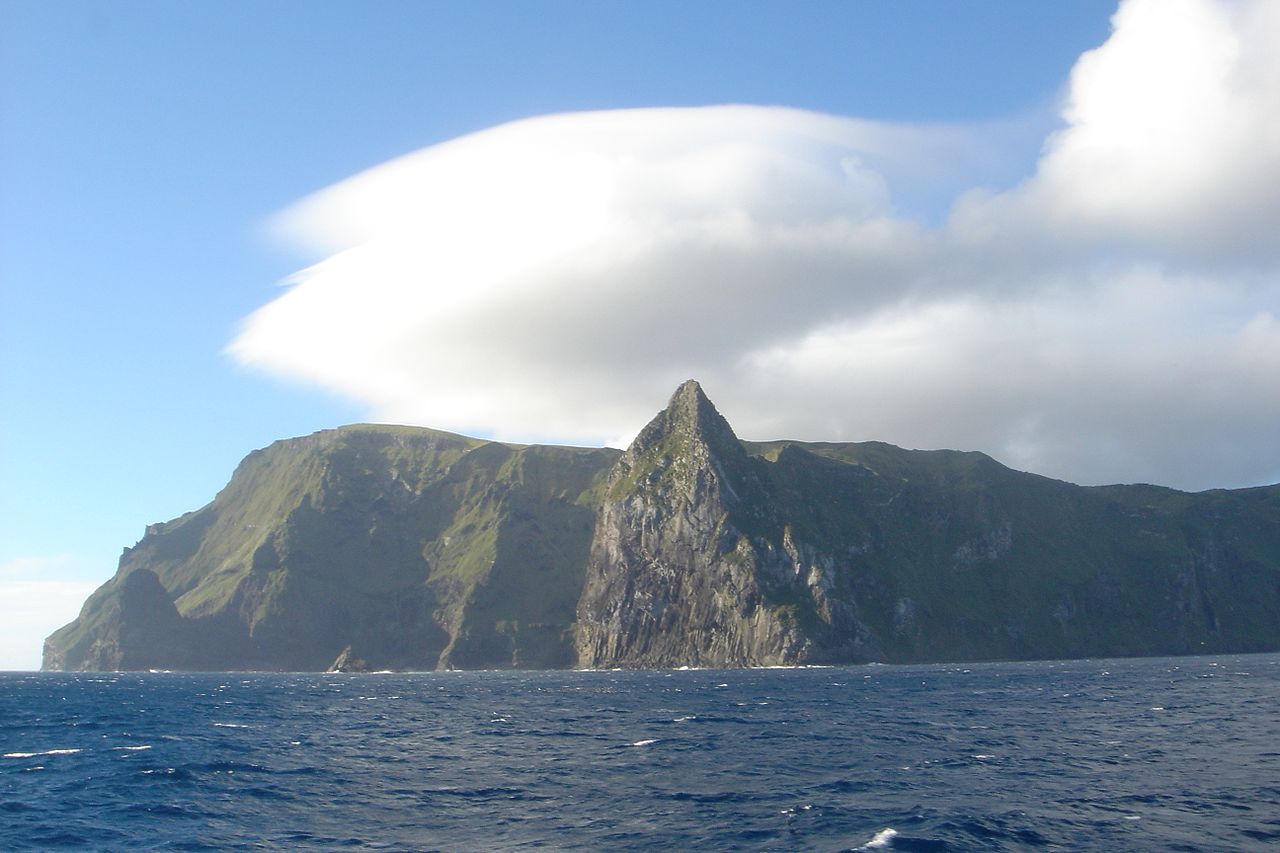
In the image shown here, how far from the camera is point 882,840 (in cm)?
4403

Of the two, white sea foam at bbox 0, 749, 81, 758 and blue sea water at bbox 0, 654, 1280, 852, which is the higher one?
white sea foam at bbox 0, 749, 81, 758

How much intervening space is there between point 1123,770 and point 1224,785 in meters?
6.88

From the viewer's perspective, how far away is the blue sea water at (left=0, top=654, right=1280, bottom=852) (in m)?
46.9

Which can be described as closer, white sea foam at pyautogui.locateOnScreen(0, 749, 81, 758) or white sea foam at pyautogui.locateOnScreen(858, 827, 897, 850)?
white sea foam at pyautogui.locateOnScreen(858, 827, 897, 850)

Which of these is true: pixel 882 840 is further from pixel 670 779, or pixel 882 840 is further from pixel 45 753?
pixel 45 753

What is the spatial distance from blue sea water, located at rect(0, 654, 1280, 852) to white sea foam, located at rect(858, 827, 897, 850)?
18 centimetres

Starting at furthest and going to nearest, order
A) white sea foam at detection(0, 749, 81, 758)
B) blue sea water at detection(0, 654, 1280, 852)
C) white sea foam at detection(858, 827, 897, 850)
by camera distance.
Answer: white sea foam at detection(0, 749, 81, 758)
blue sea water at detection(0, 654, 1280, 852)
white sea foam at detection(858, 827, 897, 850)

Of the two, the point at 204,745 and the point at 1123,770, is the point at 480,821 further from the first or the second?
the point at 204,745

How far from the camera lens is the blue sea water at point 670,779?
46.9m

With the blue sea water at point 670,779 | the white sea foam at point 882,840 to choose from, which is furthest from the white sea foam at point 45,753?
the white sea foam at point 882,840

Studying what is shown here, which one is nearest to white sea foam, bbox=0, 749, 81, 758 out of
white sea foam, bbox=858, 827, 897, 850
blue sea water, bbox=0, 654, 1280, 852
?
blue sea water, bbox=0, 654, 1280, 852

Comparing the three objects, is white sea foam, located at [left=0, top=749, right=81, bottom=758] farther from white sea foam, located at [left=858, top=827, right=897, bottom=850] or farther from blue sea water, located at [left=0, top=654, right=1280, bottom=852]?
white sea foam, located at [left=858, top=827, right=897, bottom=850]

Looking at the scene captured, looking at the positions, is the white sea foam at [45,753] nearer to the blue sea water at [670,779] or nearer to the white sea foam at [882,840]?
the blue sea water at [670,779]

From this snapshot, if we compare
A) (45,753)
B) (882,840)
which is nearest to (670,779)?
(882,840)
